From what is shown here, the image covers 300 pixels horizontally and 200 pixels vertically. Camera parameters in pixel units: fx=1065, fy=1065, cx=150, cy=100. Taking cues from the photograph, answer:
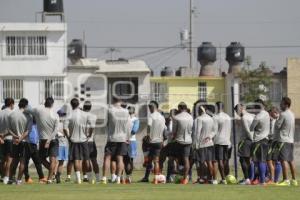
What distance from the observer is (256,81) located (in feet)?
257

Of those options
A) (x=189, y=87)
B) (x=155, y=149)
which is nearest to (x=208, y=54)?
(x=189, y=87)

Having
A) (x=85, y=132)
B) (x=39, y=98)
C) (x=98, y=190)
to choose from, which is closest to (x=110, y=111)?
(x=85, y=132)

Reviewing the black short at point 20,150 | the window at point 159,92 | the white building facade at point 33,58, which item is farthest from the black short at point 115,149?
the window at point 159,92

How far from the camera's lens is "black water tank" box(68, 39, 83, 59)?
82062 mm

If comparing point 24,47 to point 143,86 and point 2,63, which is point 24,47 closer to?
point 2,63

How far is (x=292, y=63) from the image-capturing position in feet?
271

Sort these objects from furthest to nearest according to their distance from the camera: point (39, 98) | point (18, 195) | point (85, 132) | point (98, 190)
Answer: point (39, 98) < point (85, 132) < point (98, 190) < point (18, 195)

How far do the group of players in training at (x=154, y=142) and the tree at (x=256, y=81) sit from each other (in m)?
49.0

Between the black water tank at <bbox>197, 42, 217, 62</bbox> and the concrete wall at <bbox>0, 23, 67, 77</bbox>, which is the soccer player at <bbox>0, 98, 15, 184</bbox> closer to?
the concrete wall at <bbox>0, 23, 67, 77</bbox>

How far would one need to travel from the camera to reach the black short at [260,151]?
2681cm

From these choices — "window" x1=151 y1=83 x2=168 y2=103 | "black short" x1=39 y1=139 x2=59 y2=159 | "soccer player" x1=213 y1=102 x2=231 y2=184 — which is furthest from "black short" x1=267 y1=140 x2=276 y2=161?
"window" x1=151 y1=83 x2=168 y2=103

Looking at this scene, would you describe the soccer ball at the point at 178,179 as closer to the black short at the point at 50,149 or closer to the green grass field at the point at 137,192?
the green grass field at the point at 137,192

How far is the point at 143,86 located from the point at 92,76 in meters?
3.91

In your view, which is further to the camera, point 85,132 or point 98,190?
point 85,132
